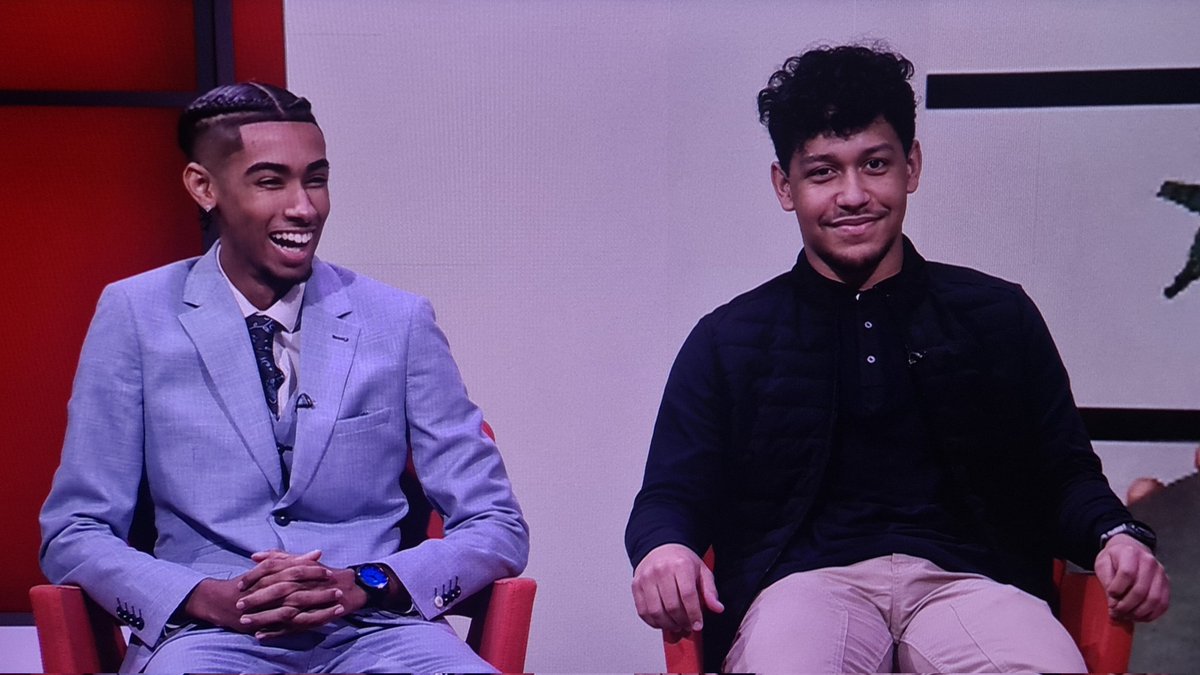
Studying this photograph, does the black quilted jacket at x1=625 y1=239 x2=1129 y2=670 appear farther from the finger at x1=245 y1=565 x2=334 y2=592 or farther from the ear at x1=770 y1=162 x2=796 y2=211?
the finger at x1=245 y1=565 x2=334 y2=592

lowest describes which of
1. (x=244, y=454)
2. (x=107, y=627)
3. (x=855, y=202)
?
(x=107, y=627)

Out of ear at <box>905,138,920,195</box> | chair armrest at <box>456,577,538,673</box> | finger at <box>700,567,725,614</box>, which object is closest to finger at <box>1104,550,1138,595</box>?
finger at <box>700,567,725,614</box>

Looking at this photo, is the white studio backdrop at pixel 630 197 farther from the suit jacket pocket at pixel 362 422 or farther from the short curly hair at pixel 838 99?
the suit jacket pocket at pixel 362 422

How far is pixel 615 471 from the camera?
9.91 feet

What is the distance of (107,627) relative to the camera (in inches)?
90.9

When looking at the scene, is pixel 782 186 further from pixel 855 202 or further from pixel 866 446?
pixel 866 446

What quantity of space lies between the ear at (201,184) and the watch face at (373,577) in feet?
2.88

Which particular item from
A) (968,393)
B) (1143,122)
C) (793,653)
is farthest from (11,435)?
(1143,122)

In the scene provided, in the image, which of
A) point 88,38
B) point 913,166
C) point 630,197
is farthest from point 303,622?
point 88,38

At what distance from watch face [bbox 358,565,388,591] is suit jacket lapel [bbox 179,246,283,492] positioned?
257mm

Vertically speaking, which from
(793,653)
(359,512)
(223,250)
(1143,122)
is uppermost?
(1143,122)

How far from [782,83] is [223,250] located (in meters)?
1.32

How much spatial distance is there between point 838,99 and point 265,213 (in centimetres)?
126

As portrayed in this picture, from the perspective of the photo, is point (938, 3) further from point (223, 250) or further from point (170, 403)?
point (170, 403)
